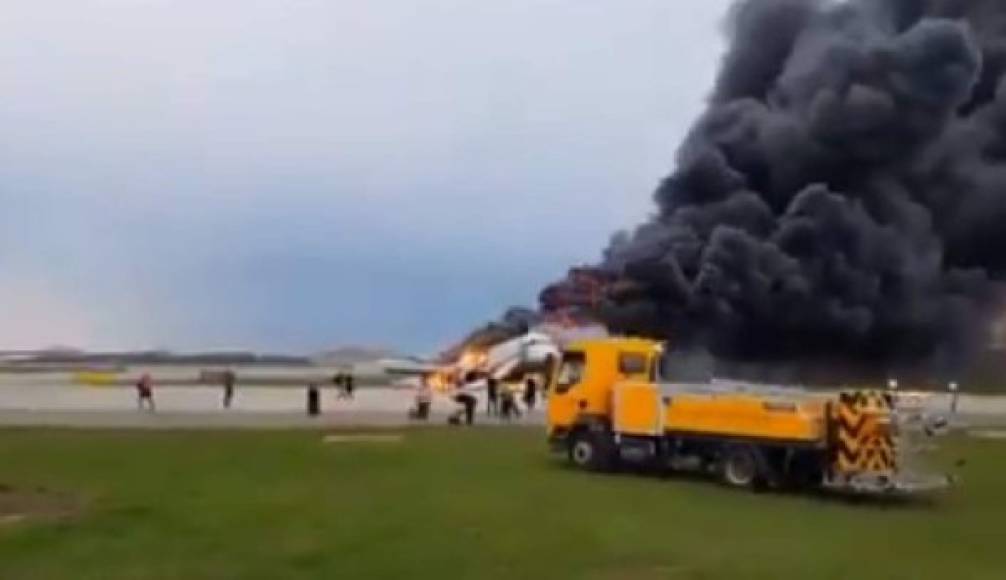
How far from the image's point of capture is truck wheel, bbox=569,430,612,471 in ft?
123

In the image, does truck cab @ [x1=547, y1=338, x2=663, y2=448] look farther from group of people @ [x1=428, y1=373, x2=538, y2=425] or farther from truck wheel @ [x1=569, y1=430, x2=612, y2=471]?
group of people @ [x1=428, y1=373, x2=538, y2=425]

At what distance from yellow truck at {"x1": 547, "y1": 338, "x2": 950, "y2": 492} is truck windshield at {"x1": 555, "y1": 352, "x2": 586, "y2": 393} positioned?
0.9 inches

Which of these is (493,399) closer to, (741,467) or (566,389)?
(566,389)

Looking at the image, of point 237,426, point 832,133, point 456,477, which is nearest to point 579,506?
point 456,477

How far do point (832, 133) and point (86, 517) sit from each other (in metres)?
39.9

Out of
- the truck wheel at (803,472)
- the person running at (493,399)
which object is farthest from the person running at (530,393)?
the truck wheel at (803,472)

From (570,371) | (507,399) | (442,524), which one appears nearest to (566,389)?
(570,371)

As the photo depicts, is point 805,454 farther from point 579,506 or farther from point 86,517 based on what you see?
point 86,517

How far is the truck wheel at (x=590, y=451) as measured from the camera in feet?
123

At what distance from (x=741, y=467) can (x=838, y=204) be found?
82.6 ft

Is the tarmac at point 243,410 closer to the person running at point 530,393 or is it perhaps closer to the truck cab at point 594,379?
the person running at point 530,393

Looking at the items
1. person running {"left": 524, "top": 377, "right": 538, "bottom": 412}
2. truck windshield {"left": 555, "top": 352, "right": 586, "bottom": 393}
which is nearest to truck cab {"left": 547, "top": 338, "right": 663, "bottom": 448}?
truck windshield {"left": 555, "top": 352, "right": 586, "bottom": 393}

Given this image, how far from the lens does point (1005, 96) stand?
59.9 m

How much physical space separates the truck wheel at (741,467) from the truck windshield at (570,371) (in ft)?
19.4
